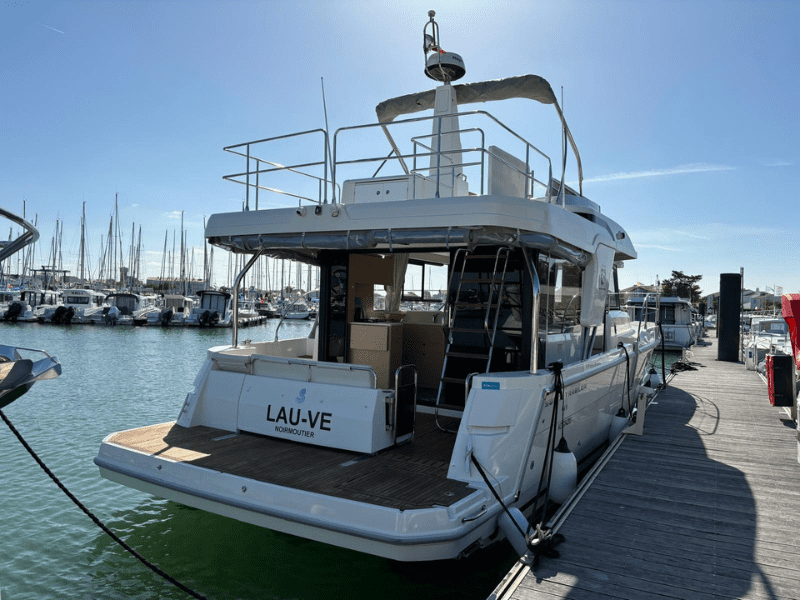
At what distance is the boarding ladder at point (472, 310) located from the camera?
641cm

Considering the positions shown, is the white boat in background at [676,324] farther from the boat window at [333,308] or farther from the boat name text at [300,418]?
the boat name text at [300,418]

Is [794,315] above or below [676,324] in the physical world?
above

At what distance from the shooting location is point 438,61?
25.1 ft

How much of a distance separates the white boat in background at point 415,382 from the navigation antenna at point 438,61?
0.08 feet

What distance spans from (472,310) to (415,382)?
4.09 feet

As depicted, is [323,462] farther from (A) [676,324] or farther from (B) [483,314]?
(A) [676,324]

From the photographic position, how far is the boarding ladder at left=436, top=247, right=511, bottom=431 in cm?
641

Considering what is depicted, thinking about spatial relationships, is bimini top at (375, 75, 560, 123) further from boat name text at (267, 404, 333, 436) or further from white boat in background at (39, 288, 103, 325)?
white boat in background at (39, 288, 103, 325)

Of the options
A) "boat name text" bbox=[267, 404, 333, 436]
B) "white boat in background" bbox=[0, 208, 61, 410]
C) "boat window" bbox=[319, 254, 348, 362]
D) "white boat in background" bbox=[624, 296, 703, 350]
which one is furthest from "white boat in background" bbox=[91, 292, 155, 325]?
"white boat in background" bbox=[0, 208, 61, 410]

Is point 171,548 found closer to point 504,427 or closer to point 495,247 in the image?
point 504,427

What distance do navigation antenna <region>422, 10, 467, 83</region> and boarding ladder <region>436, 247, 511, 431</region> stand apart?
271cm

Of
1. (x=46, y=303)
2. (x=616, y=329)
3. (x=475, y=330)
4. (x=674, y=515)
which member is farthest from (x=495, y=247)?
(x=46, y=303)

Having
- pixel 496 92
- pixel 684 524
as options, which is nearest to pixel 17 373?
pixel 684 524

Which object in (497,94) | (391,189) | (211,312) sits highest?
(497,94)
